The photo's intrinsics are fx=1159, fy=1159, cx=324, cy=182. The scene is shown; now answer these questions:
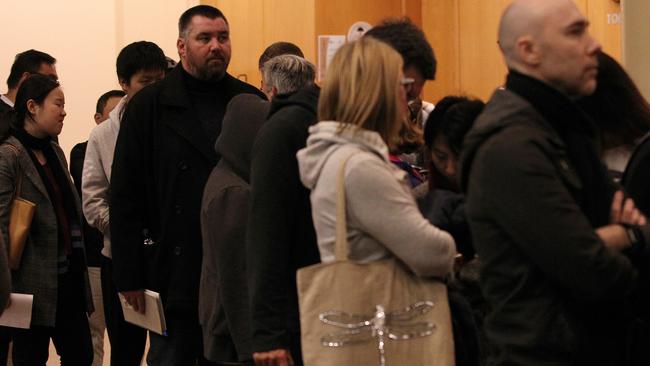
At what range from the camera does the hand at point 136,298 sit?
15.3 ft

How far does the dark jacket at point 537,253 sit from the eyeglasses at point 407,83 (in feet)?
1.55

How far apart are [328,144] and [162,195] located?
1.67 meters

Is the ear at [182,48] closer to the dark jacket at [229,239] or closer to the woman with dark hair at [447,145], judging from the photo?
the dark jacket at [229,239]

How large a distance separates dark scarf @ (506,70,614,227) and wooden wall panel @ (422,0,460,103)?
5829 mm

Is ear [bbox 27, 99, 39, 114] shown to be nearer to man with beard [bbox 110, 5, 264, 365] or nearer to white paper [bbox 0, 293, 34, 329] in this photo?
white paper [bbox 0, 293, 34, 329]

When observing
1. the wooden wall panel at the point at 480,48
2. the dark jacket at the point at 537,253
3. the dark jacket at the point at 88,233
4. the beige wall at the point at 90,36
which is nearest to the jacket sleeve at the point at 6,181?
the dark jacket at the point at 88,233

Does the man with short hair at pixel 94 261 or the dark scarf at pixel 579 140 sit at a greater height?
the dark scarf at pixel 579 140

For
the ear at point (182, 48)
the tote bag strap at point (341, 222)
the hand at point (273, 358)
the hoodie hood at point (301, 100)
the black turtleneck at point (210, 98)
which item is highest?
the ear at point (182, 48)

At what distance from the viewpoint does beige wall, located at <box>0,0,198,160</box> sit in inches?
401


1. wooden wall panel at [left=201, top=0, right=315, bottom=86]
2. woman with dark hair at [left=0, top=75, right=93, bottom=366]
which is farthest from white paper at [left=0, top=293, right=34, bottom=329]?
wooden wall panel at [left=201, top=0, right=315, bottom=86]

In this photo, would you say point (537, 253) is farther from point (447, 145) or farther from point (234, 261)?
point (234, 261)

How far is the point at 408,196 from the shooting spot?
3.03m

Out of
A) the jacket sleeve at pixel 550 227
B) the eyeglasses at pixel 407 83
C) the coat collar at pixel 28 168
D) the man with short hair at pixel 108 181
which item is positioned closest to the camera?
the jacket sleeve at pixel 550 227

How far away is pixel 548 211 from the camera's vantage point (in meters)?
2.50
